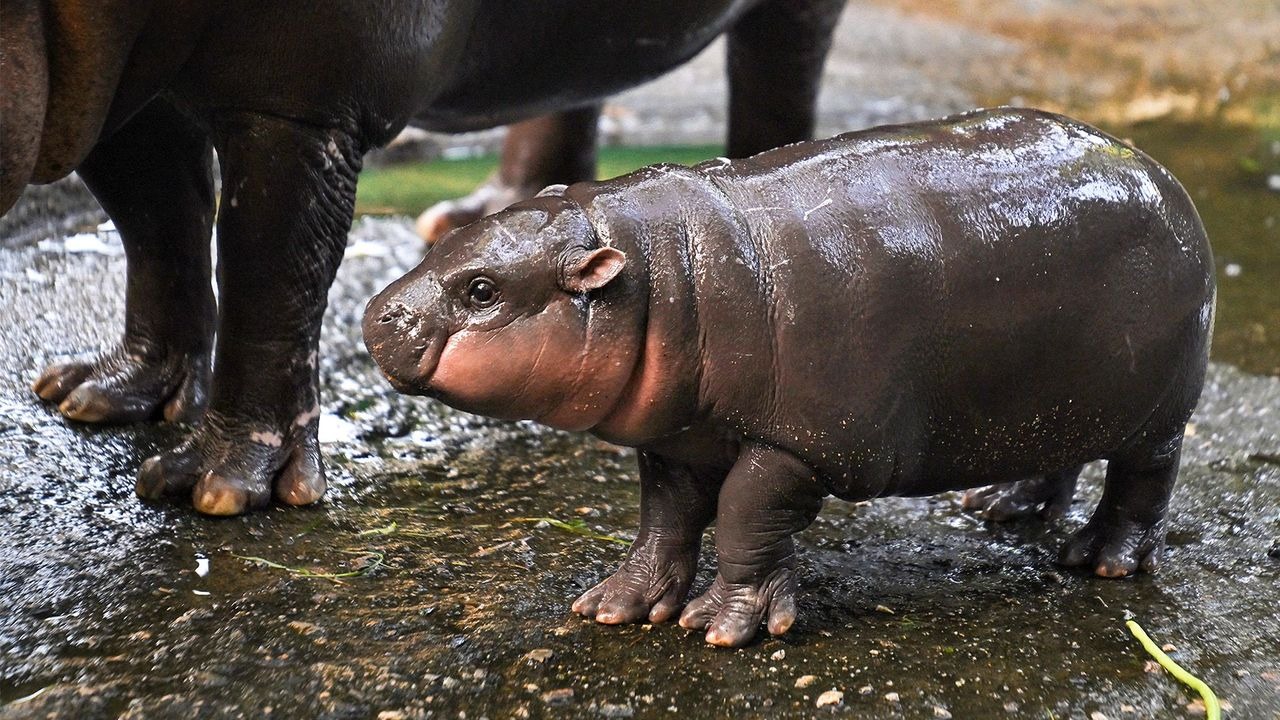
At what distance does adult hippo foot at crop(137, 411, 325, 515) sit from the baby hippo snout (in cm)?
96

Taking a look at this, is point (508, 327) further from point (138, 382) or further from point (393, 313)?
point (138, 382)

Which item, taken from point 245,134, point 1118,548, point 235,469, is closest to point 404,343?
point 245,134

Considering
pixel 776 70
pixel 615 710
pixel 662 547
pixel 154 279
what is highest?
pixel 776 70

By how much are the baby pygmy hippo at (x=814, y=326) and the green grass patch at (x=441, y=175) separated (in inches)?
152

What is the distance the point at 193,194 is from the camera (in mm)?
3939

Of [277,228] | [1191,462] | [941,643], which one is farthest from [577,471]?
[1191,462]

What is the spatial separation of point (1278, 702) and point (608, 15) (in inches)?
95.9

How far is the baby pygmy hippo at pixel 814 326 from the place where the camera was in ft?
8.57

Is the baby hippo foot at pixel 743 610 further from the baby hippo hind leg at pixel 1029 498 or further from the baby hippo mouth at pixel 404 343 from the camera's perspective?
the baby hippo hind leg at pixel 1029 498

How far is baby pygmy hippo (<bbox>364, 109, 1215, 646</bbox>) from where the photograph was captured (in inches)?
103

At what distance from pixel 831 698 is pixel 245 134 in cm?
170

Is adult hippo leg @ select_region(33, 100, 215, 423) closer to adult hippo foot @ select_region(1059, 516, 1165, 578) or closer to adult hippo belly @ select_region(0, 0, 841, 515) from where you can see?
adult hippo belly @ select_region(0, 0, 841, 515)

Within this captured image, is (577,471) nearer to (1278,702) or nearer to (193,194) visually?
(193,194)

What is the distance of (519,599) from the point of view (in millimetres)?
2994
